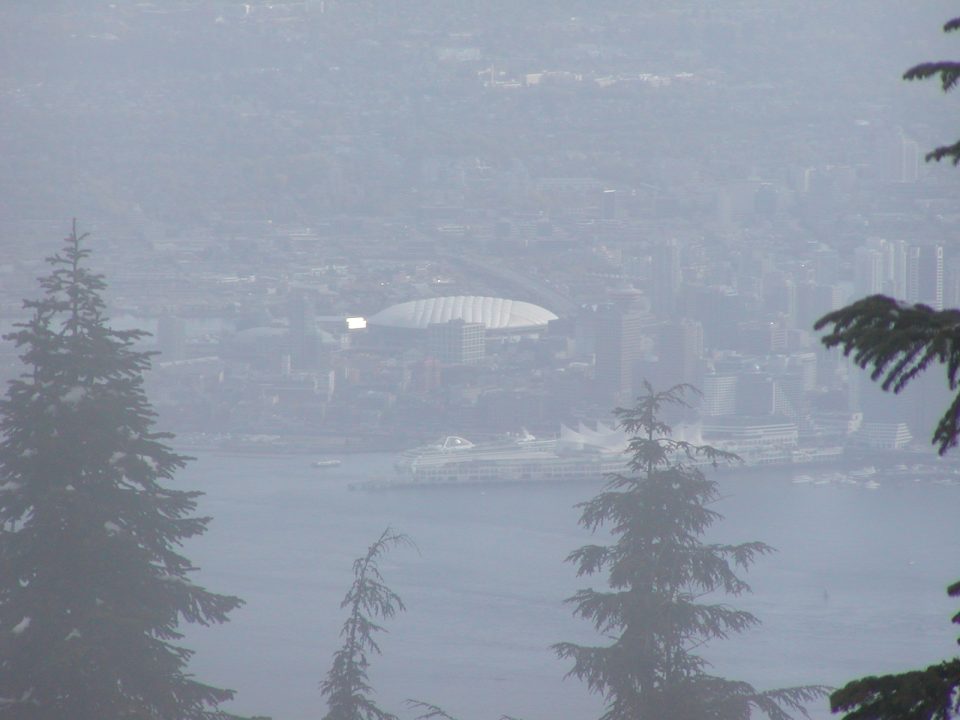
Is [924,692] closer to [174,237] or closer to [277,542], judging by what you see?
[277,542]

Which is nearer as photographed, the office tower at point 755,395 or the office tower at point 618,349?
the office tower at point 755,395

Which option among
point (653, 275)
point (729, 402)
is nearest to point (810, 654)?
point (729, 402)

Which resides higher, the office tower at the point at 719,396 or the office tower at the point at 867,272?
the office tower at the point at 867,272

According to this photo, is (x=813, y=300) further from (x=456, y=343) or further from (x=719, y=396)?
(x=456, y=343)

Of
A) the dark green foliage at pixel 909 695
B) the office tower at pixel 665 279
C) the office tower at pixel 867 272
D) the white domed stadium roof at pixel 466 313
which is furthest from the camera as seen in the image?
the office tower at pixel 867 272

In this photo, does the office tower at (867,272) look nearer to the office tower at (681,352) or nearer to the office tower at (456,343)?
Answer: the office tower at (681,352)

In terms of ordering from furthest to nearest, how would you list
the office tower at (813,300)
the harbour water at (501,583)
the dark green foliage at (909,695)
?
1. the office tower at (813,300)
2. the harbour water at (501,583)
3. the dark green foliage at (909,695)

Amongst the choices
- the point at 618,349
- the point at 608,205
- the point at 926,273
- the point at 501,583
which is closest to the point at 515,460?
the point at 618,349

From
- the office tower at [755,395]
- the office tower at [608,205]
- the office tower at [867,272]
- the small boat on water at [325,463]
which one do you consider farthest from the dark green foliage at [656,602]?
the office tower at [608,205]
